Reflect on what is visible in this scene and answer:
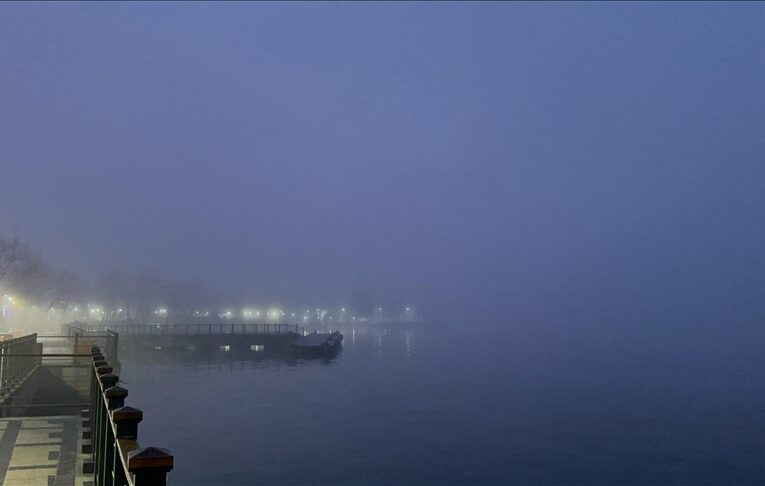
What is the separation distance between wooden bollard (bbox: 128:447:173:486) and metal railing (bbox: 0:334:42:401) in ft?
45.6

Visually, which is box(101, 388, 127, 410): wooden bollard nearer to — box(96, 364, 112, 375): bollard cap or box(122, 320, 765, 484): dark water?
box(96, 364, 112, 375): bollard cap

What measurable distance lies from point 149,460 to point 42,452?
9.72 metres

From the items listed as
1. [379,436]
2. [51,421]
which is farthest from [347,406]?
[51,421]

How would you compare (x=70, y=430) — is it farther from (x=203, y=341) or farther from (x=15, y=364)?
(x=203, y=341)

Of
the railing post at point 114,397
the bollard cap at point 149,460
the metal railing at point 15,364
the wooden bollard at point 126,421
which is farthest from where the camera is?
the metal railing at point 15,364

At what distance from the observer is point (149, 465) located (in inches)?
165

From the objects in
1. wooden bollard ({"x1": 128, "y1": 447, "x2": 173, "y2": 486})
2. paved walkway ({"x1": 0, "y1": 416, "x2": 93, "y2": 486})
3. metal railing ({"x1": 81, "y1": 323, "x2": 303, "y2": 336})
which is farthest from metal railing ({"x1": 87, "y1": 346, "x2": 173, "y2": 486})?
metal railing ({"x1": 81, "y1": 323, "x2": 303, "y2": 336})

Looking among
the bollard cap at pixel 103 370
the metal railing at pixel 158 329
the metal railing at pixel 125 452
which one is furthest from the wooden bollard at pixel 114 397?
the metal railing at pixel 158 329

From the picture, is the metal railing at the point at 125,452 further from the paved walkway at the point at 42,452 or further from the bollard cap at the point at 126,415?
the paved walkway at the point at 42,452

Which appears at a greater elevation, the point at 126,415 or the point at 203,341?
the point at 126,415

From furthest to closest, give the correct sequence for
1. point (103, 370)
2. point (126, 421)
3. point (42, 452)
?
point (42, 452) → point (103, 370) → point (126, 421)

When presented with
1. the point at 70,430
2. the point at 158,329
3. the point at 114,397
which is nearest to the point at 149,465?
the point at 114,397

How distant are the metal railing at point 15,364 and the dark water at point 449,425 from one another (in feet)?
30.7

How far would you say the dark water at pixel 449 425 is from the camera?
3086 cm
